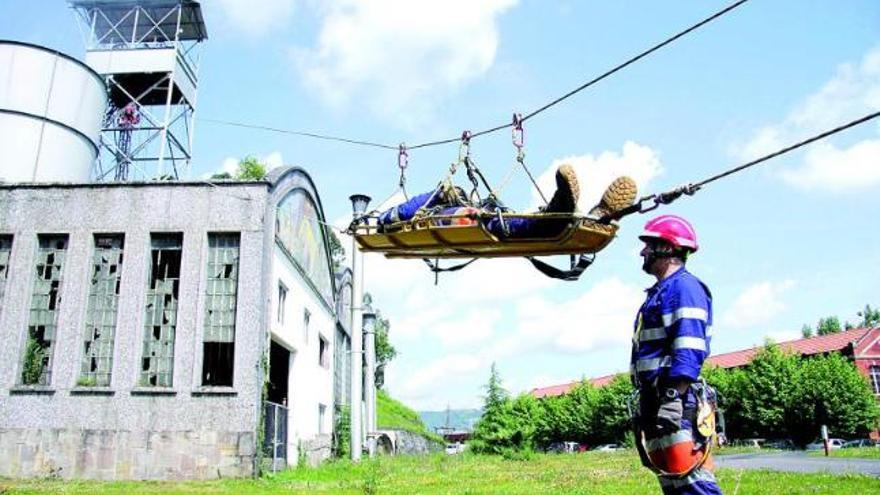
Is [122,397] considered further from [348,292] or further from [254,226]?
[348,292]

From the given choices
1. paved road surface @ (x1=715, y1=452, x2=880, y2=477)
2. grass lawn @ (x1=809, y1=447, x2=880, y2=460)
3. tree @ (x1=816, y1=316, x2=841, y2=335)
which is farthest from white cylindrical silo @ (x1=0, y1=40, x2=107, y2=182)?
tree @ (x1=816, y1=316, x2=841, y2=335)

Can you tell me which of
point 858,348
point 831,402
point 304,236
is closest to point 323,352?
point 304,236

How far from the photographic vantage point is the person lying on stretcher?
24.0 feet

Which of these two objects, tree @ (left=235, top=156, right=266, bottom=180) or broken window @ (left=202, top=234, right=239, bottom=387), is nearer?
broken window @ (left=202, top=234, right=239, bottom=387)

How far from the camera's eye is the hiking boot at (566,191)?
23.9 ft

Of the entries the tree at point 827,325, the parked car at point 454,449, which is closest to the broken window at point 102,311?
the parked car at point 454,449

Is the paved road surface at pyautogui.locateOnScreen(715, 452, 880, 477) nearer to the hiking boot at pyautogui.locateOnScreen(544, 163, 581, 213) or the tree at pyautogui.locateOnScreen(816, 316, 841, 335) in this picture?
the hiking boot at pyautogui.locateOnScreen(544, 163, 581, 213)

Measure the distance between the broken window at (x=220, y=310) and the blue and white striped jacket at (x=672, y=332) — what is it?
1475cm

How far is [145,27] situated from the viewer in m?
30.1

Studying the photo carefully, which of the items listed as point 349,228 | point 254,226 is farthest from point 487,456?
point 349,228

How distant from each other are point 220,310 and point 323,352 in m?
10.2

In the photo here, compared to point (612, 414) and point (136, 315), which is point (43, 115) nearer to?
point (136, 315)

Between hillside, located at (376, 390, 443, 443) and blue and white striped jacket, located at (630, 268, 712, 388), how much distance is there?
5055cm

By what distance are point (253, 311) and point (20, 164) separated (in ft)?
31.8
